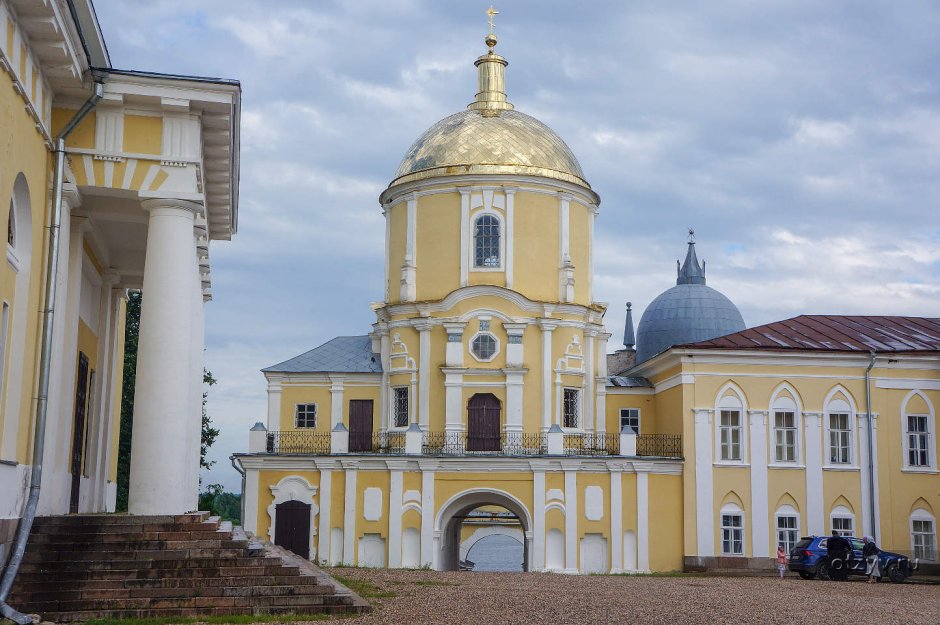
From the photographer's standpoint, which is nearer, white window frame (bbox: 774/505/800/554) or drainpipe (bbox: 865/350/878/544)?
white window frame (bbox: 774/505/800/554)

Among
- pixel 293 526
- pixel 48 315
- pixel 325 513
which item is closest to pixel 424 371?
pixel 325 513

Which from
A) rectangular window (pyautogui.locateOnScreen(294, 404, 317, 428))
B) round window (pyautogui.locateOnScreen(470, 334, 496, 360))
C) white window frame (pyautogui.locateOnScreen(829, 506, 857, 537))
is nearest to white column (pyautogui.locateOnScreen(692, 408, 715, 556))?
white window frame (pyautogui.locateOnScreen(829, 506, 857, 537))

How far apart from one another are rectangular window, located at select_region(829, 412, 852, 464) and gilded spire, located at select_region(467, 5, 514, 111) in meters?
16.4

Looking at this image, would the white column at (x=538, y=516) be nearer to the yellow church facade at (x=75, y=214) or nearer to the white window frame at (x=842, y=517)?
the white window frame at (x=842, y=517)

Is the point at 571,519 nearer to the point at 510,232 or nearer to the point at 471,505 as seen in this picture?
the point at 471,505

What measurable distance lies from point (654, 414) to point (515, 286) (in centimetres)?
674

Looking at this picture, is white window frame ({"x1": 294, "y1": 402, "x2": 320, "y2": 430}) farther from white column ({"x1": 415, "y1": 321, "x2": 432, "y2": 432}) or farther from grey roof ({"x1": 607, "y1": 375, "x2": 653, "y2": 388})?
grey roof ({"x1": 607, "y1": 375, "x2": 653, "y2": 388})

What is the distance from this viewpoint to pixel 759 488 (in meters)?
36.4

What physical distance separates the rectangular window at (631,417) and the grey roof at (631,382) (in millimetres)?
868

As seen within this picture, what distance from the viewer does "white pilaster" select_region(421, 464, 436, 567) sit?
35594mm

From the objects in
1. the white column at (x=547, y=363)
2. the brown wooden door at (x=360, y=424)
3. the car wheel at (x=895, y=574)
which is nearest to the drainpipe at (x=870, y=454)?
the car wheel at (x=895, y=574)

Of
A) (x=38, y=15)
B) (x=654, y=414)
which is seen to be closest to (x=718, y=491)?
(x=654, y=414)

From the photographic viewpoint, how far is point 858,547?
1224 inches

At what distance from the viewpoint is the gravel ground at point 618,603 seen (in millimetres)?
14695
